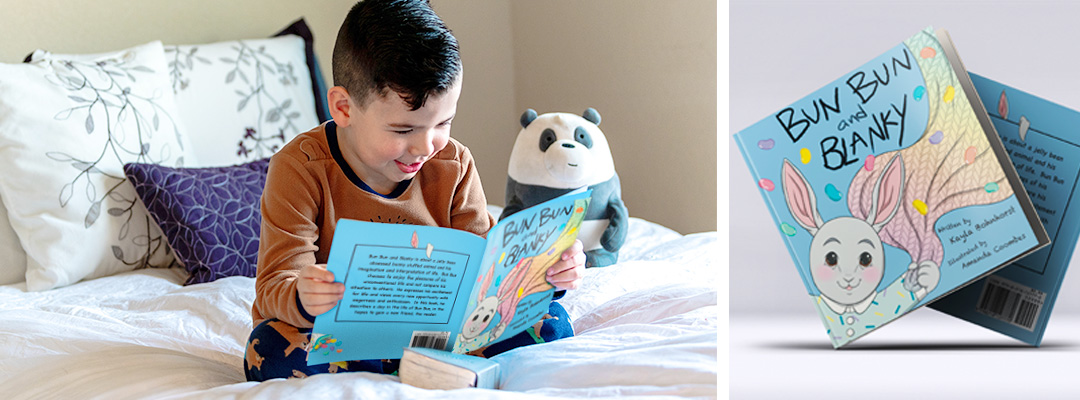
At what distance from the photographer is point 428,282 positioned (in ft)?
2.45

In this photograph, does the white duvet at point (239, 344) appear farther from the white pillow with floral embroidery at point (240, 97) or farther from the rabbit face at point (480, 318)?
the white pillow with floral embroidery at point (240, 97)

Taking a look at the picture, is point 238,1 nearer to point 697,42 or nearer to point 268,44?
point 268,44

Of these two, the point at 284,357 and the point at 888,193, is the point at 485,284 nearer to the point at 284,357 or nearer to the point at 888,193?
the point at 284,357

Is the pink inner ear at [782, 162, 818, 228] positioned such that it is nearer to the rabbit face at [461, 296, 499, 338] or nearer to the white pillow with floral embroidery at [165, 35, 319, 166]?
the rabbit face at [461, 296, 499, 338]

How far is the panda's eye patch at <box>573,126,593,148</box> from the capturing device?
4.85 feet

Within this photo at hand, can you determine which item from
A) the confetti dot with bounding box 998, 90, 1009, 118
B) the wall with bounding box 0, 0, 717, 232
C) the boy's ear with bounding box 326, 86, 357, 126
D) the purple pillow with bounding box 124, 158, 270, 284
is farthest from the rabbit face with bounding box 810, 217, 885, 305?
the wall with bounding box 0, 0, 717, 232

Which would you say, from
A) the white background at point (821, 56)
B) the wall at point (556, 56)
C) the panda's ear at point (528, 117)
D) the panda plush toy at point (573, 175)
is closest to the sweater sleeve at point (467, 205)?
the panda plush toy at point (573, 175)

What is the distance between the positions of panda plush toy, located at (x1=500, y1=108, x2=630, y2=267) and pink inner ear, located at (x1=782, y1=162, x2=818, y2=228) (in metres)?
0.97

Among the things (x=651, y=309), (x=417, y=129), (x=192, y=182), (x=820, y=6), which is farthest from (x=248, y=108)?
(x=820, y=6)

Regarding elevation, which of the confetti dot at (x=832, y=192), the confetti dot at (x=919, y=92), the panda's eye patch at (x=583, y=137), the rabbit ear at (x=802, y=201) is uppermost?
the panda's eye patch at (x=583, y=137)

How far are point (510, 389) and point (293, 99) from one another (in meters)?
1.20

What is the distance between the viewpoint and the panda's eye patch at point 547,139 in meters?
1.47

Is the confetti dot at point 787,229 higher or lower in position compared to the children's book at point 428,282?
higher

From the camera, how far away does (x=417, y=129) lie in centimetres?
86
